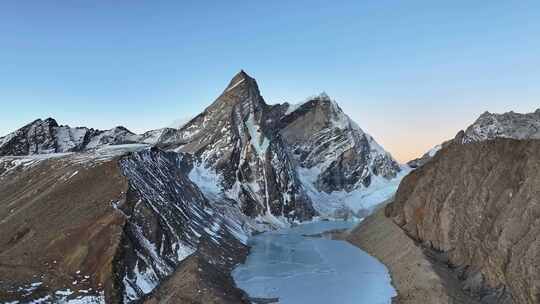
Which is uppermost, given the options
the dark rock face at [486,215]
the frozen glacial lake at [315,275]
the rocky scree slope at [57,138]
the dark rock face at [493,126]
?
the rocky scree slope at [57,138]

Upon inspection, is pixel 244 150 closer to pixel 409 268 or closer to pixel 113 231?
pixel 409 268

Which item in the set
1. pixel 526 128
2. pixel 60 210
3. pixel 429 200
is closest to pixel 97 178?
pixel 60 210

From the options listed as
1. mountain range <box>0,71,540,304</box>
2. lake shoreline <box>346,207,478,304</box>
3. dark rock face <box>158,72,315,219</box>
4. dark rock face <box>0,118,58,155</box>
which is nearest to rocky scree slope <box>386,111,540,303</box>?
mountain range <box>0,71,540,304</box>

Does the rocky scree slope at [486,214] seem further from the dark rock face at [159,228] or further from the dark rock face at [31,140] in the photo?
the dark rock face at [31,140]

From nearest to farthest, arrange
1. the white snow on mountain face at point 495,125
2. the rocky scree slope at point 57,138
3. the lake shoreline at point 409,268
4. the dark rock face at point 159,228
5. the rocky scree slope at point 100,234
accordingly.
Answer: the rocky scree slope at point 100,234 → the lake shoreline at point 409,268 → the dark rock face at point 159,228 → the white snow on mountain face at point 495,125 → the rocky scree slope at point 57,138

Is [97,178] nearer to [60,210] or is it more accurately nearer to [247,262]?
[60,210]

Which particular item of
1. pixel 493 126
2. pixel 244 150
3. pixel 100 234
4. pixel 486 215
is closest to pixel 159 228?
pixel 100 234

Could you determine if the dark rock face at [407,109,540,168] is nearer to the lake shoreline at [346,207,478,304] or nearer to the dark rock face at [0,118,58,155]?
the lake shoreline at [346,207,478,304]

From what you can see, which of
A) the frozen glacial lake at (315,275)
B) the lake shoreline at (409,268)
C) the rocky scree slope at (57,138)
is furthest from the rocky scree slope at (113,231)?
the rocky scree slope at (57,138)
